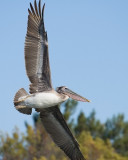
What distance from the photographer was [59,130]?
1268 cm

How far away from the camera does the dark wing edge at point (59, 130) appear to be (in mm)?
12465

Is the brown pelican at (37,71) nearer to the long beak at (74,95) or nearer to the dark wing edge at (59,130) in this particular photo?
the long beak at (74,95)

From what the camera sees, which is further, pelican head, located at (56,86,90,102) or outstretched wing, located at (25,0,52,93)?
pelican head, located at (56,86,90,102)

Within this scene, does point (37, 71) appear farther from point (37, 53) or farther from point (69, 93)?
point (69, 93)

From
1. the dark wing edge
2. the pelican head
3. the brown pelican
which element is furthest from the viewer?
the dark wing edge

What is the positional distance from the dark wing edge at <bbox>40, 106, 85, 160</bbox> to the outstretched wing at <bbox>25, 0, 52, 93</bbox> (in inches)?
37.3

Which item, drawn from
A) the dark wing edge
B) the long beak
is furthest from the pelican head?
the dark wing edge

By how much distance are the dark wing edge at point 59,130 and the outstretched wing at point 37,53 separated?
0.95 m

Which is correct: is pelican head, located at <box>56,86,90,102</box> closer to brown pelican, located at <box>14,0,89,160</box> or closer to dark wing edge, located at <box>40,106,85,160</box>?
brown pelican, located at <box>14,0,89,160</box>

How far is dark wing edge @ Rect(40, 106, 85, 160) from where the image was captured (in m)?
12.5

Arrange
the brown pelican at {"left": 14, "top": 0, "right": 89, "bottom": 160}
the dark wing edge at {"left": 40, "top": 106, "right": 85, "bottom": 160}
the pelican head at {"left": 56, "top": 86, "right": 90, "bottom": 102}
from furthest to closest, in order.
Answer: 1. the dark wing edge at {"left": 40, "top": 106, "right": 85, "bottom": 160}
2. the pelican head at {"left": 56, "top": 86, "right": 90, "bottom": 102}
3. the brown pelican at {"left": 14, "top": 0, "right": 89, "bottom": 160}

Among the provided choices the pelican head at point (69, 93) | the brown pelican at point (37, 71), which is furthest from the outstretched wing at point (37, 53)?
the pelican head at point (69, 93)

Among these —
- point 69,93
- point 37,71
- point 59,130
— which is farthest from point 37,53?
point 59,130

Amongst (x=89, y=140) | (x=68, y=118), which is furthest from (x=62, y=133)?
(x=68, y=118)
